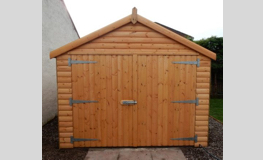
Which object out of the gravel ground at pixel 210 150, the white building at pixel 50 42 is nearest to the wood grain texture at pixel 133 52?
the gravel ground at pixel 210 150

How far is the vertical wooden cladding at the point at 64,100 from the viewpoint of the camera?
364 centimetres

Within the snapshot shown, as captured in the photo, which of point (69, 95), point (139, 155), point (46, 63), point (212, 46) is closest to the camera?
point (139, 155)

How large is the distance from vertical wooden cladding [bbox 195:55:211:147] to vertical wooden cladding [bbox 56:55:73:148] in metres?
3.63

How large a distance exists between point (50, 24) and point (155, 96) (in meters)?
6.03

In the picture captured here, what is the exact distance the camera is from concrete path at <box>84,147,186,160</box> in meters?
3.39

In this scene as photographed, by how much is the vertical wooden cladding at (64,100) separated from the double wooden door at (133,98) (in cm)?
14

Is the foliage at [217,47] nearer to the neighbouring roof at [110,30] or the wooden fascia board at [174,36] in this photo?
the wooden fascia board at [174,36]

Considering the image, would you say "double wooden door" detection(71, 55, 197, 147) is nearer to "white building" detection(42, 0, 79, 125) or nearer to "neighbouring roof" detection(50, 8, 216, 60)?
"neighbouring roof" detection(50, 8, 216, 60)

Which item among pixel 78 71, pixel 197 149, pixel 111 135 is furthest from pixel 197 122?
pixel 78 71

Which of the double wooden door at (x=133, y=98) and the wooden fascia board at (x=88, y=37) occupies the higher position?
the wooden fascia board at (x=88, y=37)

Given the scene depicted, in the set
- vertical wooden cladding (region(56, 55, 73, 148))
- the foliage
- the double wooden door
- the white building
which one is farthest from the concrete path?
the foliage

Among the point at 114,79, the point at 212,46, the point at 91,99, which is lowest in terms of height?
the point at 91,99

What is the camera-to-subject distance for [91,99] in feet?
12.3

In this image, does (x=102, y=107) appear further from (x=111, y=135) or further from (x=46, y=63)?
(x=46, y=63)
